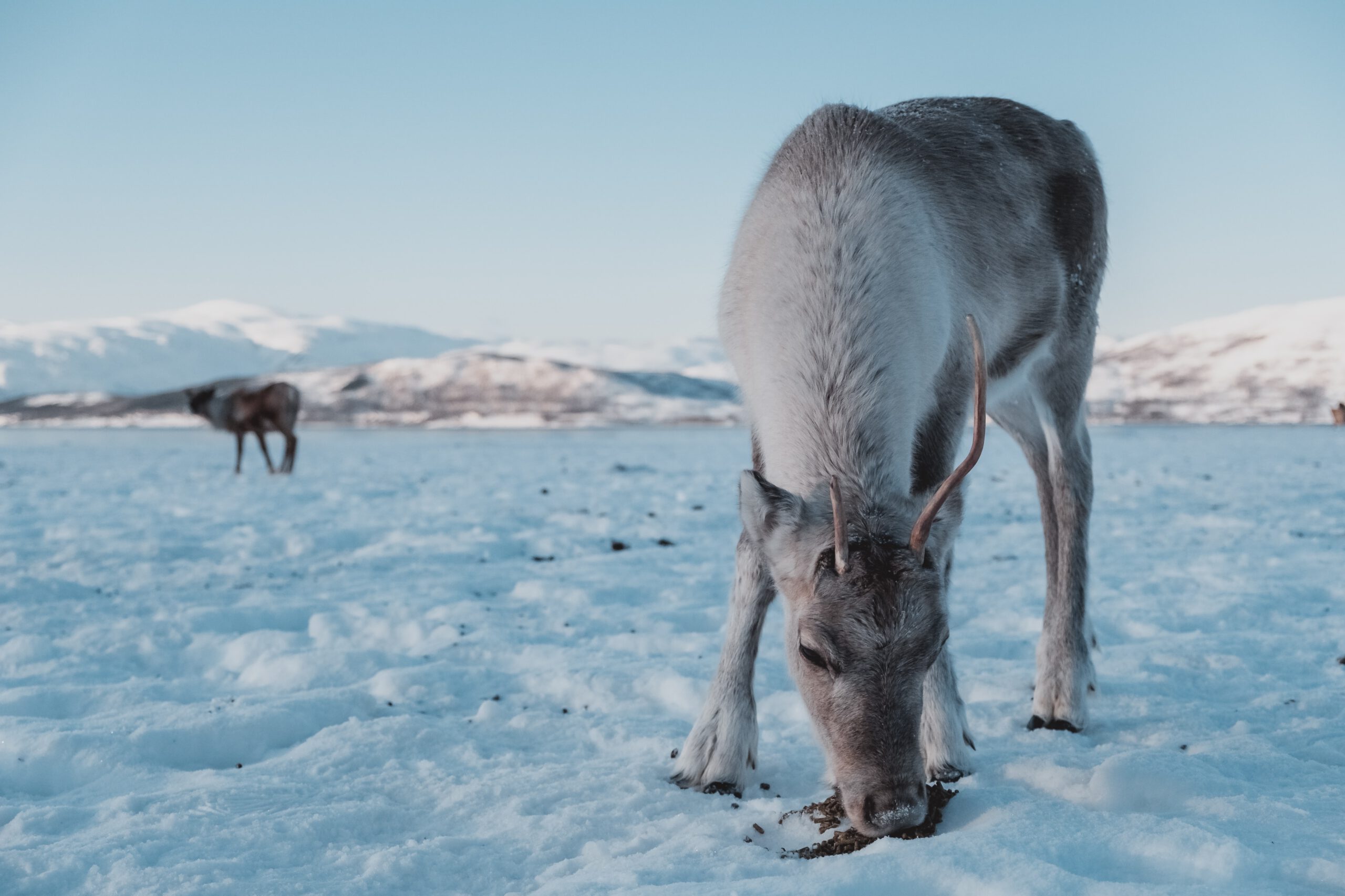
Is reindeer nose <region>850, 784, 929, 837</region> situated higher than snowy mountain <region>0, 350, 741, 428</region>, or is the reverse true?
reindeer nose <region>850, 784, 929, 837</region>

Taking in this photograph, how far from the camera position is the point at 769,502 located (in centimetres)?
278

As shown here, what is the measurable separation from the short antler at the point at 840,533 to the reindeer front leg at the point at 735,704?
2.40 ft

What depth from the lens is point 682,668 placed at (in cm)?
466

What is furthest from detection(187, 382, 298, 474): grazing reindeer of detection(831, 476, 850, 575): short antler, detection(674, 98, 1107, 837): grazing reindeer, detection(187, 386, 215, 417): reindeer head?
detection(831, 476, 850, 575): short antler

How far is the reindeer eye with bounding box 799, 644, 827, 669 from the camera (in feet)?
8.81

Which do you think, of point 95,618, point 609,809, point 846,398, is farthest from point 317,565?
point 846,398

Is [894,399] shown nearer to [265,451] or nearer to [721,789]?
[721,789]

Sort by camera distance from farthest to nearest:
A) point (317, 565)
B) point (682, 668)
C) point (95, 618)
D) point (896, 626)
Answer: point (317, 565), point (95, 618), point (682, 668), point (896, 626)

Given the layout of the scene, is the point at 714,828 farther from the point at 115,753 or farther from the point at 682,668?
the point at 115,753

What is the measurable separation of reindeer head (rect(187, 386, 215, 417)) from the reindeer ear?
24.3 m

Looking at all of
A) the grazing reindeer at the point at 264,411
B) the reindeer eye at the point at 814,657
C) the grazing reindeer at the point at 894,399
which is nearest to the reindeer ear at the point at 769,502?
the grazing reindeer at the point at 894,399

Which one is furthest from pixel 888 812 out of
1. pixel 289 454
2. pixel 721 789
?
pixel 289 454

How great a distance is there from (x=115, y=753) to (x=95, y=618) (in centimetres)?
253

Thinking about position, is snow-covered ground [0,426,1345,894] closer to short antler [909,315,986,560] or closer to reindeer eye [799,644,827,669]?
reindeer eye [799,644,827,669]
